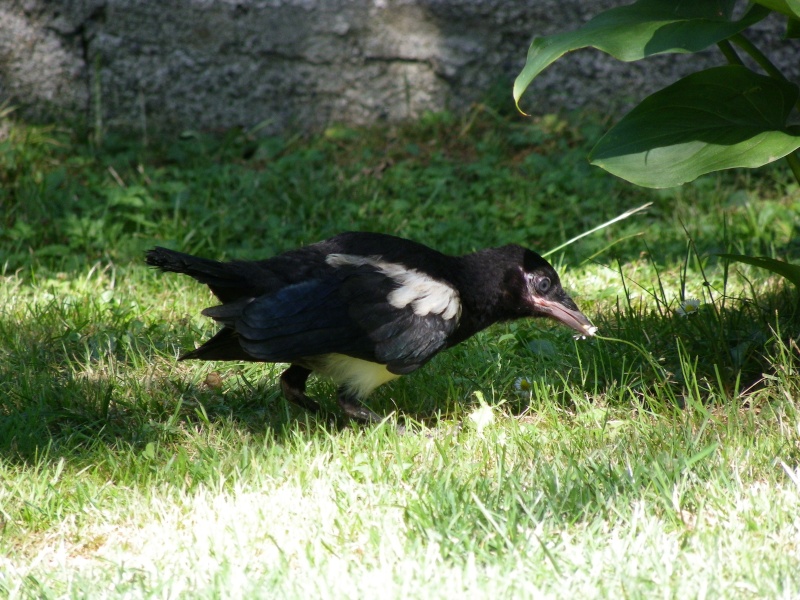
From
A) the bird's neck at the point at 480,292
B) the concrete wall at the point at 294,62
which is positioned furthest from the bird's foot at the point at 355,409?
the concrete wall at the point at 294,62

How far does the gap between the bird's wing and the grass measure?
0.36 meters

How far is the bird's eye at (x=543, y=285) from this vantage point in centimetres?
460

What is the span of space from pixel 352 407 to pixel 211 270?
36.7 inches

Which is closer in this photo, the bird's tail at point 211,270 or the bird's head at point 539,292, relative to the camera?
the bird's tail at point 211,270

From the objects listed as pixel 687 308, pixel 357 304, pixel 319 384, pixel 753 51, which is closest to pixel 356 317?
pixel 357 304

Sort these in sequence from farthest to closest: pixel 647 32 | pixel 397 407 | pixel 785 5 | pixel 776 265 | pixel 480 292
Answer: pixel 397 407 < pixel 480 292 < pixel 776 265 < pixel 647 32 < pixel 785 5

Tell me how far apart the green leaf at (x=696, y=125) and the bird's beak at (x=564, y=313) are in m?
0.86

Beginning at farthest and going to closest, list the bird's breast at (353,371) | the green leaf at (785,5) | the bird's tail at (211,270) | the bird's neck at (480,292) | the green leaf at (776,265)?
the bird's neck at (480,292) → the bird's breast at (353,371) → the green leaf at (776,265) → the bird's tail at (211,270) → the green leaf at (785,5)

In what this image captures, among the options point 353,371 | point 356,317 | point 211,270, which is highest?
point 211,270

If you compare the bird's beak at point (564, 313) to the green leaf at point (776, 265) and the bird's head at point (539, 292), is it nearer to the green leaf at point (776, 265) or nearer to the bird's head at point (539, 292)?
the bird's head at point (539, 292)

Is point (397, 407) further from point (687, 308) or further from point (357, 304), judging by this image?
point (687, 308)

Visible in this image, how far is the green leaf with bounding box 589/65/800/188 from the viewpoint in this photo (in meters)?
3.95

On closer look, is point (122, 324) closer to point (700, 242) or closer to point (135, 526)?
point (135, 526)

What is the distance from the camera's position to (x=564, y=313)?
464 cm
